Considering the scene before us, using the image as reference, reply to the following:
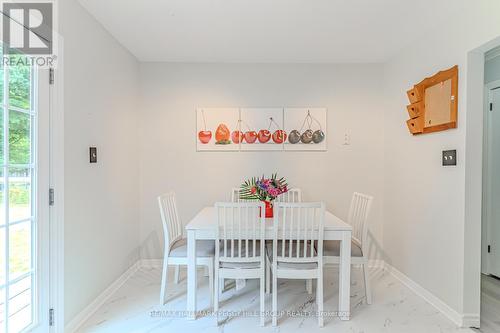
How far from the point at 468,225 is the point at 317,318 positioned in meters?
1.37

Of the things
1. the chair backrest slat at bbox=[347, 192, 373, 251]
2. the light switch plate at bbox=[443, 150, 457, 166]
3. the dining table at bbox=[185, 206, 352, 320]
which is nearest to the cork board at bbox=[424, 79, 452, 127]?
the light switch plate at bbox=[443, 150, 457, 166]

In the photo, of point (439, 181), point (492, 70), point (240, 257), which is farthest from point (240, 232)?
point (492, 70)

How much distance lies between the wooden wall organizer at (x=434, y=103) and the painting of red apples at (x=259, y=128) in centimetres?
97

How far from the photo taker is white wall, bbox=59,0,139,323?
2139 millimetres

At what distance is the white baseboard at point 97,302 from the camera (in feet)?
7.03

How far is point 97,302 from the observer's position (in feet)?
8.16

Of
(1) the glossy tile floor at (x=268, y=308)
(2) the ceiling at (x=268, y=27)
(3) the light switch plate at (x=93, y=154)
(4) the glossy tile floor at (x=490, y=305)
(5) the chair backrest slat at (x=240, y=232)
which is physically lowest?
(1) the glossy tile floor at (x=268, y=308)

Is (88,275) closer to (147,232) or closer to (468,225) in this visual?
(147,232)

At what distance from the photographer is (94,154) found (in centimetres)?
245

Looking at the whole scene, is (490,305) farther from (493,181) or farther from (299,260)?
(299,260)

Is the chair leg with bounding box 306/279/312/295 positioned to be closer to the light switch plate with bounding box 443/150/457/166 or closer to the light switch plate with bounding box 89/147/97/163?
the light switch plate with bounding box 443/150/457/166

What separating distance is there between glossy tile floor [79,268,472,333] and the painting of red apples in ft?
5.08

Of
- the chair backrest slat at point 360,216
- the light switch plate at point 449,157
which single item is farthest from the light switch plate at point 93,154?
the light switch plate at point 449,157

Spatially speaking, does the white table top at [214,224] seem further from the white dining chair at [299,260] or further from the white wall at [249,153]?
the white wall at [249,153]
